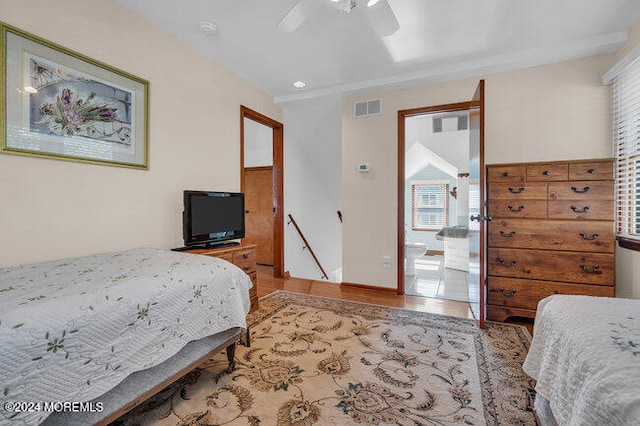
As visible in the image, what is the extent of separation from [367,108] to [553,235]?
2.36m

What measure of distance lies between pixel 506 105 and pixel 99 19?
3.63 m

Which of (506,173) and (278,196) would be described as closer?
(506,173)

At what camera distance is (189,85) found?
2.66 meters

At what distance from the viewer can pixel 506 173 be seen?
8.02 ft

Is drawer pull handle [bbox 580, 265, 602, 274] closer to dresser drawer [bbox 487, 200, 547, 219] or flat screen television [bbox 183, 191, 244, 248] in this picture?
dresser drawer [bbox 487, 200, 547, 219]

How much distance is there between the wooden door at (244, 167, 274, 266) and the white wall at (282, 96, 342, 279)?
0.56 meters

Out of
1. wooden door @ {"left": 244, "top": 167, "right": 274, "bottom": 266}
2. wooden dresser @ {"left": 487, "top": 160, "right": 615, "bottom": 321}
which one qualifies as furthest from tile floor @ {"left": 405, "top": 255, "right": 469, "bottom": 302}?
wooden door @ {"left": 244, "top": 167, "right": 274, "bottom": 266}

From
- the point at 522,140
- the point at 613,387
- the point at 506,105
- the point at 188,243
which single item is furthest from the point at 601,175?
the point at 188,243

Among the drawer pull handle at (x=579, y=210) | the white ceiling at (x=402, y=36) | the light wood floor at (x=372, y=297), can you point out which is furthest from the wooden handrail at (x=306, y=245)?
the drawer pull handle at (x=579, y=210)

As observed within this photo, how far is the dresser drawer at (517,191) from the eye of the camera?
7.68ft

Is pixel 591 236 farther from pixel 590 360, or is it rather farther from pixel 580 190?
pixel 590 360

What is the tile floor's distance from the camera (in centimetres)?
343

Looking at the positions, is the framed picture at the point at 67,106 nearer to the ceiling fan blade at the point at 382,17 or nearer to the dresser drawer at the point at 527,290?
the ceiling fan blade at the point at 382,17

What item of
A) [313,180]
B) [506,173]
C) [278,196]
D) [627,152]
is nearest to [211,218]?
[278,196]
